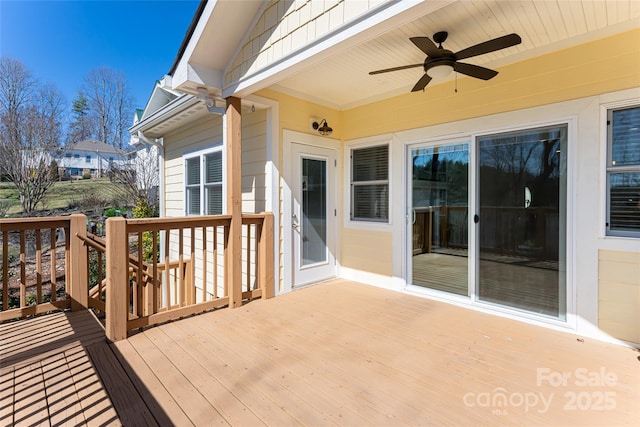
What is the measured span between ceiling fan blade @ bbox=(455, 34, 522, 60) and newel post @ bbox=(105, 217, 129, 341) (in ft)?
10.8

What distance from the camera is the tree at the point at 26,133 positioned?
8.81m

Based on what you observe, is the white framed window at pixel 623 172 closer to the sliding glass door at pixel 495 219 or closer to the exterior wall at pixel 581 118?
the exterior wall at pixel 581 118

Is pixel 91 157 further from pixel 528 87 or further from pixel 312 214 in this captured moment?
pixel 528 87

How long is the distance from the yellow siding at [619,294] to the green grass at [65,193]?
13182 mm

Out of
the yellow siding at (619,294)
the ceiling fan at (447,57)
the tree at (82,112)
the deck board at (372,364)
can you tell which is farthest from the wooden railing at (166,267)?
the tree at (82,112)

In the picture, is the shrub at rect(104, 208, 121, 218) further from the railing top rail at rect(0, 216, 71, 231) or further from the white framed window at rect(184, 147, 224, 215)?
the railing top rail at rect(0, 216, 71, 231)

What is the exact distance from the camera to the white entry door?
4.39 meters

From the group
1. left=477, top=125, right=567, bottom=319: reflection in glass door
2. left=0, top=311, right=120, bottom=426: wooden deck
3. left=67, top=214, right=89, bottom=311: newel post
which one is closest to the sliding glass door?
left=477, top=125, right=567, bottom=319: reflection in glass door

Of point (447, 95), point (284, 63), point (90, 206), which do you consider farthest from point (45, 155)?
point (447, 95)

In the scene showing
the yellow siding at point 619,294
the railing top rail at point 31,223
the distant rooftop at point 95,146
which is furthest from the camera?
the distant rooftop at point 95,146

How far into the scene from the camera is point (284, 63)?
2.92m

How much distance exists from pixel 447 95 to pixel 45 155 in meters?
11.3

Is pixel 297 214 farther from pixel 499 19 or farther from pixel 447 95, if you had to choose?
pixel 499 19

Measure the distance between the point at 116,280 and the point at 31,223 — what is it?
1.28 meters
